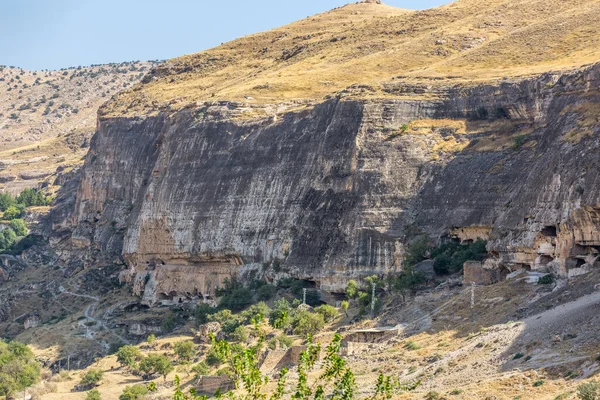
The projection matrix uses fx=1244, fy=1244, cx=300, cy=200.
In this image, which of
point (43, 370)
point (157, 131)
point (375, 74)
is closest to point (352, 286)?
point (43, 370)

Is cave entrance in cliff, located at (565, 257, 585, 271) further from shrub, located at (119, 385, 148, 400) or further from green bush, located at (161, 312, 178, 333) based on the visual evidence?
green bush, located at (161, 312, 178, 333)

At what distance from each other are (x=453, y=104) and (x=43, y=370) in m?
27.8

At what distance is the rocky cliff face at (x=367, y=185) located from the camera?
5653 centimetres

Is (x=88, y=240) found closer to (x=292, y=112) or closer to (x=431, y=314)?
(x=292, y=112)

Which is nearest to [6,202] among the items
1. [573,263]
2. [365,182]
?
[365,182]

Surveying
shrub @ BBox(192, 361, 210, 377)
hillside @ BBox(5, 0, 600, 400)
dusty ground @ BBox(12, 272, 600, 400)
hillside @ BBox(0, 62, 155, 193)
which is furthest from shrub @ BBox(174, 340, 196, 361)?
hillside @ BBox(0, 62, 155, 193)

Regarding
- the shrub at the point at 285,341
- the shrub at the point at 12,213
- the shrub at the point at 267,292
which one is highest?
the shrub at the point at 12,213

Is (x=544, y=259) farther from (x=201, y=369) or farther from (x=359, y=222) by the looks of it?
(x=201, y=369)

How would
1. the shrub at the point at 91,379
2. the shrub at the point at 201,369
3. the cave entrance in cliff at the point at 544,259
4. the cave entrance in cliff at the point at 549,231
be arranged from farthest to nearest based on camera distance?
the shrub at the point at 91,379 < the shrub at the point at 201,369 < the cave entrance in cliff at the point at 544,259 < the cave entrance in cliff at the point at 549,231

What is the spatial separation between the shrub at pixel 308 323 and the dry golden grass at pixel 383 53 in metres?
17.1

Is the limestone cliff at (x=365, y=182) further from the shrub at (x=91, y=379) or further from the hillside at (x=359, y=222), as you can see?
the shrub at (x=91, y=379)

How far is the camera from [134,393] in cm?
6072

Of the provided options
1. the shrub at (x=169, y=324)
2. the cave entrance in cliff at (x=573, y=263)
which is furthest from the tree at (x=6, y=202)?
the cave entrance in cliff at (x=573, y=263)

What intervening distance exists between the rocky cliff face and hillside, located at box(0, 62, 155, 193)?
45232 mm
